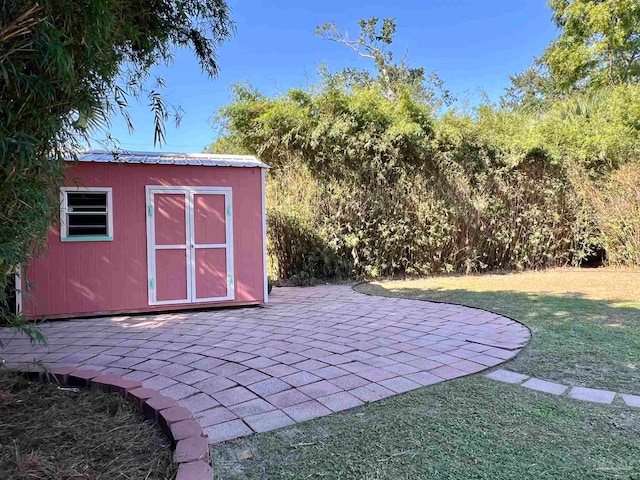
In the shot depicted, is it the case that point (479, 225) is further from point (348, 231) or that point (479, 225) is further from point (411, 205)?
point (348, 231)

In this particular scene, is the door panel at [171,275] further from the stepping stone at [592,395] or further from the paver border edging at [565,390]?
the stepping stone at [592,395]

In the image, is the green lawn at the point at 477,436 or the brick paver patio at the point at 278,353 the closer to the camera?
the green lawn at the point at 477,436

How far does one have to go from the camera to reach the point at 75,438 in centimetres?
207

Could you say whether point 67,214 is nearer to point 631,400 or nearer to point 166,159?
point 166,159

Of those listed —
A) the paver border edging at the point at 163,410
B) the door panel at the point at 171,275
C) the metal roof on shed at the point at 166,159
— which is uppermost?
the metal roof on shed at the point at 166,159

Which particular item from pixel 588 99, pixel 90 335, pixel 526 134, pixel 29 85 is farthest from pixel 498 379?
pixel 588 99

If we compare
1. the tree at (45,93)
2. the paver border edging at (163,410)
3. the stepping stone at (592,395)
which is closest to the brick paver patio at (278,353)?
the paver border edging at (163,410)

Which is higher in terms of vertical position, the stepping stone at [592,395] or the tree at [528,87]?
the tree at [528,87]

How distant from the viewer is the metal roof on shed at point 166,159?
4.88 m

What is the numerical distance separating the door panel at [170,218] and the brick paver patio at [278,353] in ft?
3.06

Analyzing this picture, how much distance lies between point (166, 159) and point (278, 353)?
9.87 ft

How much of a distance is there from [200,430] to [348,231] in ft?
19.7

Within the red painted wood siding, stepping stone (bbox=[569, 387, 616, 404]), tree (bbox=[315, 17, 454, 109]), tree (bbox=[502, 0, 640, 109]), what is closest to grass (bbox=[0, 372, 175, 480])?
stepping stone (bbox=[569, 387, 616, 404])

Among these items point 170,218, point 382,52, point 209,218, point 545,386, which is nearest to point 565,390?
point 545,386
